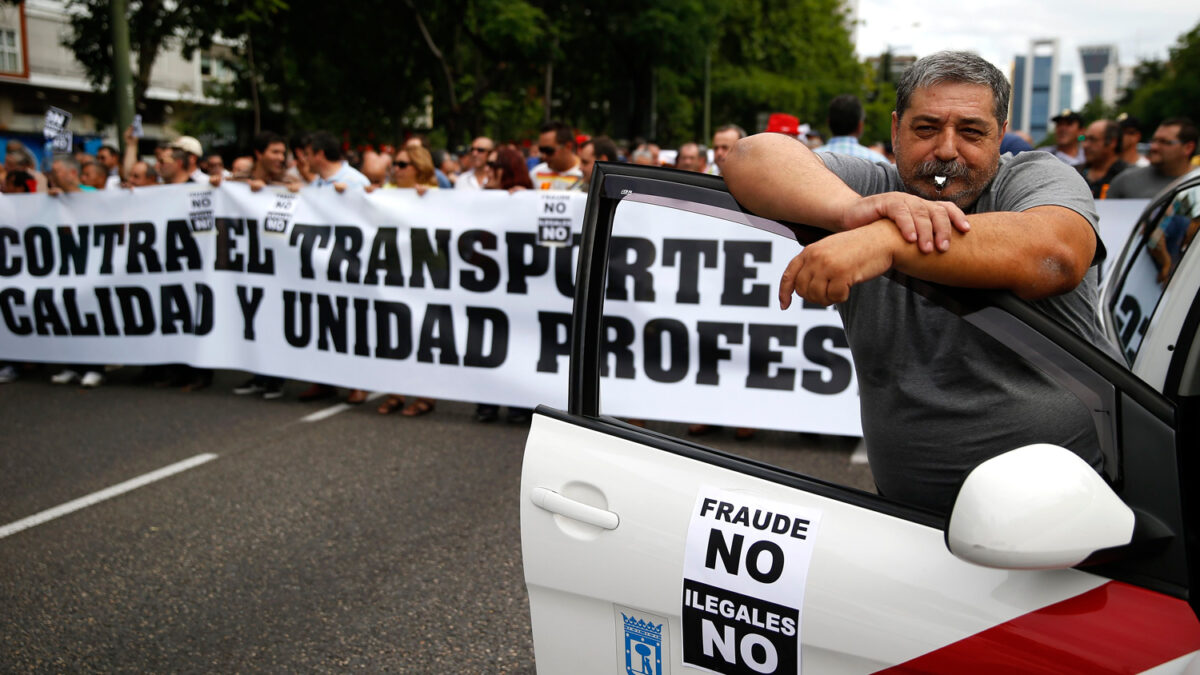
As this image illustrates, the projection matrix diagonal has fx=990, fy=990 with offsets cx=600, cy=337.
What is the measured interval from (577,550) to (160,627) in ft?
7.60

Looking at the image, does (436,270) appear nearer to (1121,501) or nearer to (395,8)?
(1121,501)

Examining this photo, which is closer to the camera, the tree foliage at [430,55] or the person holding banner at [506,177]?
the person holding banner at [506,177]

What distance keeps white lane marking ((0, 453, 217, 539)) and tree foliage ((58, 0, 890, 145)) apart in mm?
12193

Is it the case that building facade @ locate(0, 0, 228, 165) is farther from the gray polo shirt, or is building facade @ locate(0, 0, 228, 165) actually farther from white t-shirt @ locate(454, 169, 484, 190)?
the gray polo shirt

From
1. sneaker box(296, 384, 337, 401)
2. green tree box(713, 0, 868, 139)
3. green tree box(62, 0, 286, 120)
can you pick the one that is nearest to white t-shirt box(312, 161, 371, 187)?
sneaker box(296, 384, 337, 401)

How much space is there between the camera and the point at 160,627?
11.4 feet

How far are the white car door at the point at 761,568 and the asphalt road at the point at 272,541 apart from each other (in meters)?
1.48

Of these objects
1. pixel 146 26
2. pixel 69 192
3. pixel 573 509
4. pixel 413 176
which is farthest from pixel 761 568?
pixel 146 26

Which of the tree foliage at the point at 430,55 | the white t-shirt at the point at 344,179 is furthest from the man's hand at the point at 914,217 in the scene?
the tree foliage at the point at 430,55

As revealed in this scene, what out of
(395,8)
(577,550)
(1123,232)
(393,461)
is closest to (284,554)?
(393,461)

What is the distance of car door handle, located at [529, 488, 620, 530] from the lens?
179cm

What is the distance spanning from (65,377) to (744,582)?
7964 mm

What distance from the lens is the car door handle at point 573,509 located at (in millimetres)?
1785

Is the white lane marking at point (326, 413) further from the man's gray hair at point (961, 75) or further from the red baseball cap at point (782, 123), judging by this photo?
the man's gray hair at point (961, 75)
